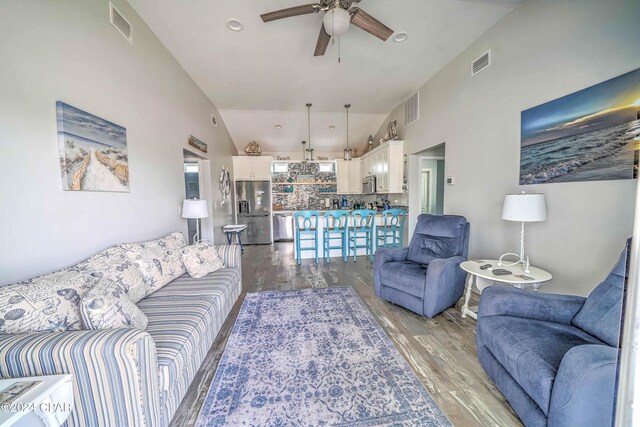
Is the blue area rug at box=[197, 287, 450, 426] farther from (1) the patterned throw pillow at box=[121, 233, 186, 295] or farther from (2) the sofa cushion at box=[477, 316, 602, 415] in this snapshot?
(1) the patterned throw pillow at box=[121, 233, 186, 295]

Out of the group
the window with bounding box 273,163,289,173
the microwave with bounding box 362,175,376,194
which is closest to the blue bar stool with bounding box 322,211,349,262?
the microwave with bounding box 362,175,376,194

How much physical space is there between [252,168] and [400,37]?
476 centimetres

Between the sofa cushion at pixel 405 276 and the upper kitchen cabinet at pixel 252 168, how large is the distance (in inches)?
187

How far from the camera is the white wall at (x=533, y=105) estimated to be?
1.70 meters

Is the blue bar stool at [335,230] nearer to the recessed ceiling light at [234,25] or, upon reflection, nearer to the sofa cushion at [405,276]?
the sofa cushion at [405,276]

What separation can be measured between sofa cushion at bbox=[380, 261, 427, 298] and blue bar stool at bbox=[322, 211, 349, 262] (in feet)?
5.97

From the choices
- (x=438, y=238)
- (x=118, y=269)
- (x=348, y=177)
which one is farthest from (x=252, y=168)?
(x=438, y=238)

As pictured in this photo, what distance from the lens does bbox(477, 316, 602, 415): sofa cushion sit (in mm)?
1118

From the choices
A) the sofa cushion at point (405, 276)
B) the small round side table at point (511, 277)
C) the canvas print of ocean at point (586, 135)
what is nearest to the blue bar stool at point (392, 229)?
the sofa cushion at point (405, 276)

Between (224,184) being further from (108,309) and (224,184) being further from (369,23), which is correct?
(108,309)

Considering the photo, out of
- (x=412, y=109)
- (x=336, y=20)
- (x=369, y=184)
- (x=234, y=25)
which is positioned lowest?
(x=369, y=184)

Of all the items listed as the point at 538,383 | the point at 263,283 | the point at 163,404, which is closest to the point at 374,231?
the point at 263,283

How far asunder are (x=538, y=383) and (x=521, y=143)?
2.22 m

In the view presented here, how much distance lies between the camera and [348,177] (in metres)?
6.98
